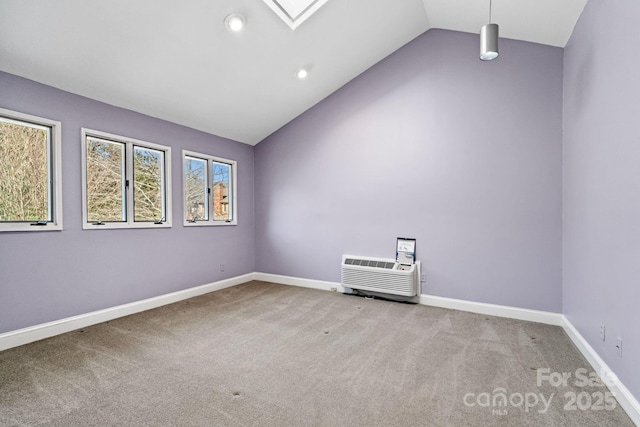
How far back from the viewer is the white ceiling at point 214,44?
7.91 feet

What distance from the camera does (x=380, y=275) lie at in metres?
3.99

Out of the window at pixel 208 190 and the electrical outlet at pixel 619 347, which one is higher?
the window at pixel 208 190

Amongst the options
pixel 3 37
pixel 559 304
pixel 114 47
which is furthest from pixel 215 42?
pixel 559 304

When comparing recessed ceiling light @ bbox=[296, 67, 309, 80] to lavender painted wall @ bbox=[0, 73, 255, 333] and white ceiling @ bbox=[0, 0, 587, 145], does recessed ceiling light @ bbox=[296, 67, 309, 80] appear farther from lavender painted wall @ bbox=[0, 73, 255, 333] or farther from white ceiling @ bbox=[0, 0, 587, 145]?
lavender painted wall @ bbox=[0, 73, 255, 333]

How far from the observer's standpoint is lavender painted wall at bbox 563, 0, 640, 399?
1.75 metres

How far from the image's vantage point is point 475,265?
11.7ft

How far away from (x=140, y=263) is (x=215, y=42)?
2.62m

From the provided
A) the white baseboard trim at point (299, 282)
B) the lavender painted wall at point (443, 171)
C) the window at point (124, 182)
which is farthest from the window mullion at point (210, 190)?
the white baseboard trim at point (299, 282)

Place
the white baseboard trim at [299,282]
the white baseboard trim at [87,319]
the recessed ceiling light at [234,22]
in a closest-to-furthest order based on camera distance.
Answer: the white baseboard trim at [87,319]
the recessed ceiling light at [234,22]
the white baseboard trim at [299,282]

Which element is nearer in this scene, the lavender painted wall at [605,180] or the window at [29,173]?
the lavender painted wall at [605,180]

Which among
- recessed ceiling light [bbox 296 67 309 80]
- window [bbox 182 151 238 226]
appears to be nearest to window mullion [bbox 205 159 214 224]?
window [bbox 182 151 238 226]

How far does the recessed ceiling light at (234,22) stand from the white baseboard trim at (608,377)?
3968mm

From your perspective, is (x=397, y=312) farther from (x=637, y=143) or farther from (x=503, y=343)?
(x=637, y=143)

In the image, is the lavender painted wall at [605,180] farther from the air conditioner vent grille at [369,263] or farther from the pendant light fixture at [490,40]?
the air conditioner vent grille at [369,263]
